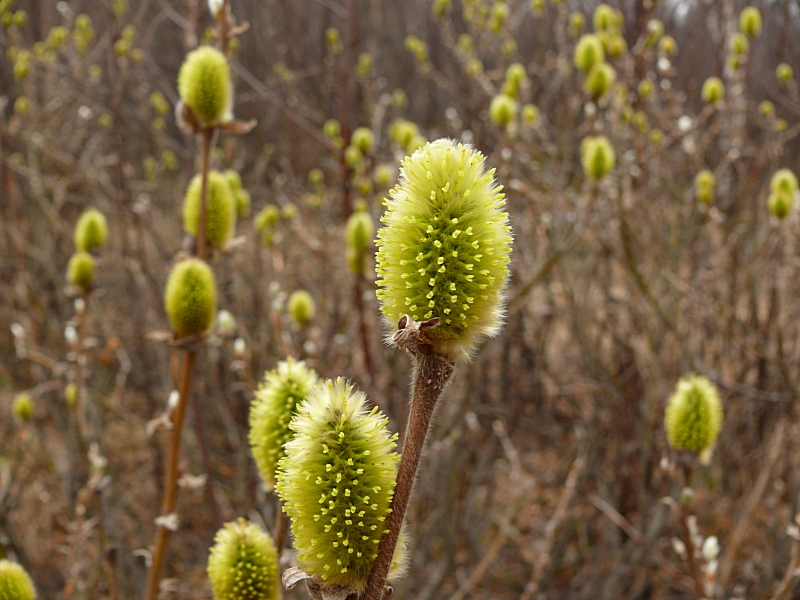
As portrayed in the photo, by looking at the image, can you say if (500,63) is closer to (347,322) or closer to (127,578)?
(347,322)

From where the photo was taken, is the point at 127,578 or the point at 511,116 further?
the point at 127,578

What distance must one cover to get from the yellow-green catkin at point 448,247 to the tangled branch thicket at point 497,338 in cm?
95

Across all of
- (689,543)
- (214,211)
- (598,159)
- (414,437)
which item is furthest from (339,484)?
(598,159)

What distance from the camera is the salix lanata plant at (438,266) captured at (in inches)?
26.3

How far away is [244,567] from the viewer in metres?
0.97

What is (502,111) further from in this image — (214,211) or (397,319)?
(397,319)

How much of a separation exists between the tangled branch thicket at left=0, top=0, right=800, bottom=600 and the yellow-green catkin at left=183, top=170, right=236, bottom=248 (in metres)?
0.05

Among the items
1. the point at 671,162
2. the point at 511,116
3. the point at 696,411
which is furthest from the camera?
the point at 671,162

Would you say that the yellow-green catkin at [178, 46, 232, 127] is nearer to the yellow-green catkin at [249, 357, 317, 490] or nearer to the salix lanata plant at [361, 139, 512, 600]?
the yellow-green catkin at [249, 357, 317, 490]

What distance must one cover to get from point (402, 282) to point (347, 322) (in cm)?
316

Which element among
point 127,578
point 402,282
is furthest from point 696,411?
point 127,578

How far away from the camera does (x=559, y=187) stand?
10.1 ft

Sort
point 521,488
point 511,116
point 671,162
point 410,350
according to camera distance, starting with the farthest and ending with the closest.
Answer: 1. point 671,162
2. point 521,488
3. point 511,116
4. point 410,350

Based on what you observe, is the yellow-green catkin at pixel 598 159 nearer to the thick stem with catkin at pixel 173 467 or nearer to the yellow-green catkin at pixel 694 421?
the yellow-green catkin at pixel 694 421
